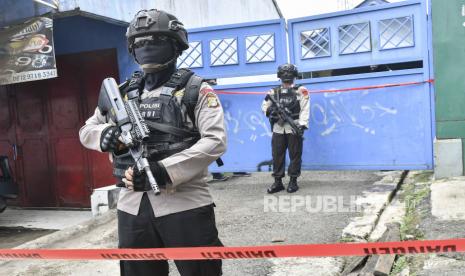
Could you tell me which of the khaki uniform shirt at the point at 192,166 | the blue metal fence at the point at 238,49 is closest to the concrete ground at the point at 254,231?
the khaki uniform shirt at the point at 192,166

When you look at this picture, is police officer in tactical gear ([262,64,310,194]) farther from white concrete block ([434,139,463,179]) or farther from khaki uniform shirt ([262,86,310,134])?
white concrete block ([434,139,463,179])

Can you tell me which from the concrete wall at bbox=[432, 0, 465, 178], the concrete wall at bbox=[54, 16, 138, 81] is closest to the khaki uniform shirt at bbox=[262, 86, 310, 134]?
the concrete wall at bbox=[432, 0, 465, 178]

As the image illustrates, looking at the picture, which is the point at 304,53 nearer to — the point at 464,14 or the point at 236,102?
the point at 236,102

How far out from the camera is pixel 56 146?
24.6ft

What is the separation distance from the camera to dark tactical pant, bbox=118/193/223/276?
7.14ft

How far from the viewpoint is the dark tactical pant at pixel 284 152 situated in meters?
5.88

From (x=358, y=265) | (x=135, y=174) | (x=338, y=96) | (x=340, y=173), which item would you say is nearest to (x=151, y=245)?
(x=135, y=174)

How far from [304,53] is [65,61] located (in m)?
3.69

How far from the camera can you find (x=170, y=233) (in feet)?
7.16

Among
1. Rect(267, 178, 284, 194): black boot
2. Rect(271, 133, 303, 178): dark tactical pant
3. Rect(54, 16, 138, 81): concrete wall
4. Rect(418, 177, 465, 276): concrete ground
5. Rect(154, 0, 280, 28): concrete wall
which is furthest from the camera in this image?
Rect(154, 0, 280, 28): concrete wall

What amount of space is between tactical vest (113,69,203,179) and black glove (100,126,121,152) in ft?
0.24

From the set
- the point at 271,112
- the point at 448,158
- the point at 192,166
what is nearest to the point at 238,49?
the point at 271,112

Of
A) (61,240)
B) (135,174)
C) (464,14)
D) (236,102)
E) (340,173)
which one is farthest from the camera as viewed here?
(340,173)

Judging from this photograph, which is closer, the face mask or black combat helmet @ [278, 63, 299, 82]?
the face mask
